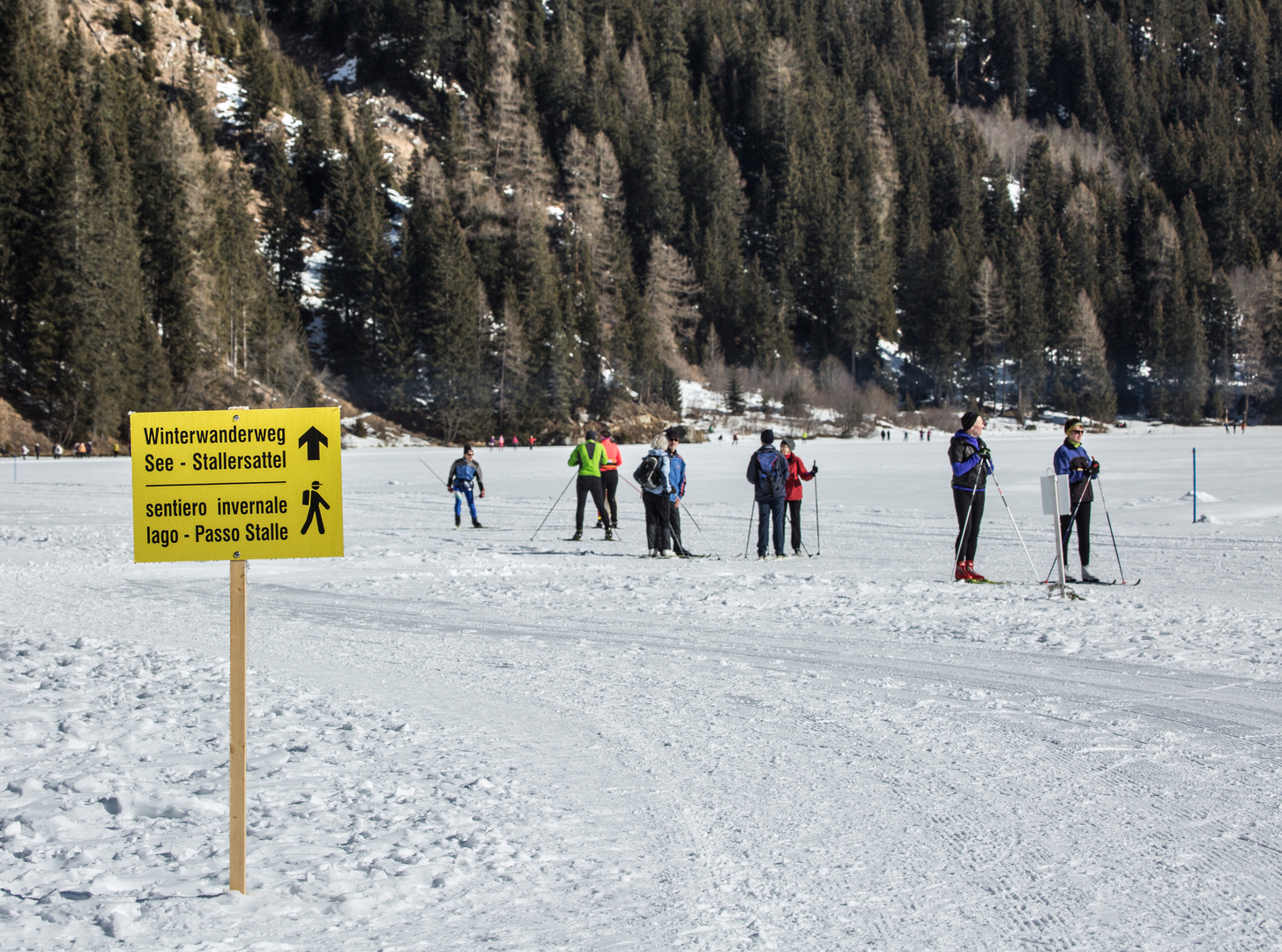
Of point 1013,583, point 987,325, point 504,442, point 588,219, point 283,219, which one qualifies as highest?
point 588,219

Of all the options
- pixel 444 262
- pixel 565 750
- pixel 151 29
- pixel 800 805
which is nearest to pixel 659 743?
pixel 565 750

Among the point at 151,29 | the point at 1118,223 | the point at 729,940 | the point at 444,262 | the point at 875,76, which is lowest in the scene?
the point at 729,940

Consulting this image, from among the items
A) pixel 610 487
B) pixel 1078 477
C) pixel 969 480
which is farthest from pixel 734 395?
pixel 969 480

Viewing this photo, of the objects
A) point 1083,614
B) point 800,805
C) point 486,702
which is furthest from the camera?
point 1083,614

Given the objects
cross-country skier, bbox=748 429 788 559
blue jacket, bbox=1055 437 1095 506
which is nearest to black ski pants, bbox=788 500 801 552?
cross-country skier, bbox=748 429 788 559

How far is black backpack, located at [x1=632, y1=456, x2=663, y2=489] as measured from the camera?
1266 cm

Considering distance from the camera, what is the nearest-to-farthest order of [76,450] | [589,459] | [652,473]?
1. [652,473]
2. [589,459]
3. [76,450]

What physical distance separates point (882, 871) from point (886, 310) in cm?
10058

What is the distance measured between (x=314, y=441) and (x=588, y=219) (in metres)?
85.5

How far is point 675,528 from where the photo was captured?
13.3 metres

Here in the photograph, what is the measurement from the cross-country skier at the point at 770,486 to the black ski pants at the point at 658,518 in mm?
1190

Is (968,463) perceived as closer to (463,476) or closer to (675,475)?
(675,475)

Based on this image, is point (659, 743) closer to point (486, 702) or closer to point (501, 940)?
point (486, 702)

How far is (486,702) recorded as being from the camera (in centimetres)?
594
